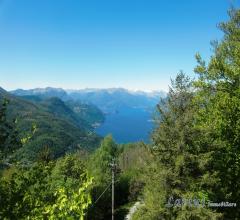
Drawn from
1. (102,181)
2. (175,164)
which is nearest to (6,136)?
(175,164)

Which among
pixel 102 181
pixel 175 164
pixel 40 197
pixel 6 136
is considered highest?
pixel 6 136

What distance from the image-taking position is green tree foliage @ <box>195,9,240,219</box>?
19.8 meters

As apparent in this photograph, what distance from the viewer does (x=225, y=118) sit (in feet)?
66.3

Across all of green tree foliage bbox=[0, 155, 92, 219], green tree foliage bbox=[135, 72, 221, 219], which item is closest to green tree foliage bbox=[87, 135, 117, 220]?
green tree foliage bbox=[135, 72, 221, 219]

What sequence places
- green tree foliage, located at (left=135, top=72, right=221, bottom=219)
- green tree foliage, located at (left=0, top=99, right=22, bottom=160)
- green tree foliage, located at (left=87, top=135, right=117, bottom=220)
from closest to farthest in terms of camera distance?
green tree foliage, located at (left=0, top=99, right=22, bottom=160) → green tree foliage, located at (left=135, top=72, right=221, bottom=219) → green tree foliage, located at (left=87, top=135, right=117, bottom=220)

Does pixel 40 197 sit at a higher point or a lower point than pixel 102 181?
higher

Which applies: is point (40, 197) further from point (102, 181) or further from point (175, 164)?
point (102, 181)

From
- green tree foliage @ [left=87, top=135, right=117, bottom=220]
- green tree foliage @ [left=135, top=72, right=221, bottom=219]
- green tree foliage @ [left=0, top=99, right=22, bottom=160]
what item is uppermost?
green tree foliage @ [left=0, top=99, right=22, bottom=160]

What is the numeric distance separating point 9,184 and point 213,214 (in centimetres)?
1204

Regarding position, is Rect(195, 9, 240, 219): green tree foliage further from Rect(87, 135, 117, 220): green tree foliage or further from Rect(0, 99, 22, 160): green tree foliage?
Rect(87, 135, 117, 220): green tree foliage

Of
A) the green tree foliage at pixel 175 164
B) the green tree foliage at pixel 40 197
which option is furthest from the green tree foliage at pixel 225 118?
the green tree foliage at pixel 40 197

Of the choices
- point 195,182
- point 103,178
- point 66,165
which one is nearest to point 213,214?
point 195,182

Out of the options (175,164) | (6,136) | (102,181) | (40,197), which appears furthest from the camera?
(102,181)

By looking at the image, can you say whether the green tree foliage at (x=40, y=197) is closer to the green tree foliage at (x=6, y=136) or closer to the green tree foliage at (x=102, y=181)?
the green tree foliage at (x=6, y=136)
